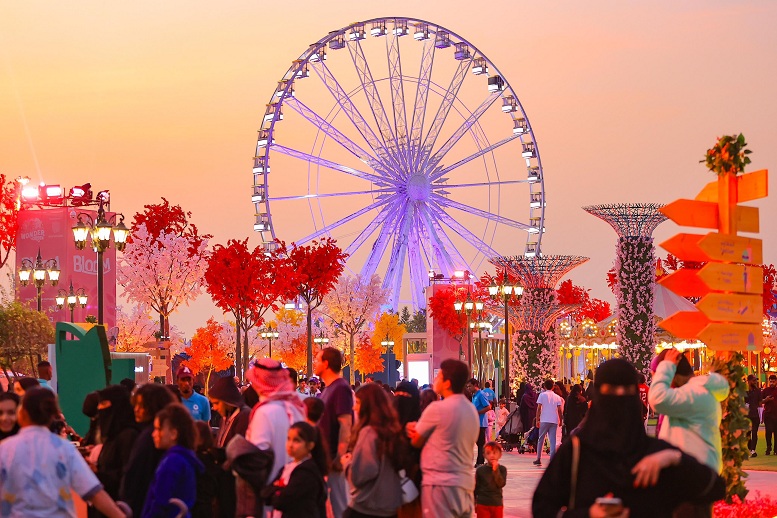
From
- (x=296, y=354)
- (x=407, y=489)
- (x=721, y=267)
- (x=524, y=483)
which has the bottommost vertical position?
(x=524, y=483)

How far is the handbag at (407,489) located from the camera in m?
9.50

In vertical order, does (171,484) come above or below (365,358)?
above

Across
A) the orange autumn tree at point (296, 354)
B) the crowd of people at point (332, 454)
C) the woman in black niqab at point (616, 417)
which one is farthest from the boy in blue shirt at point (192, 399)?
the orange autumn tree at point (296, 354)

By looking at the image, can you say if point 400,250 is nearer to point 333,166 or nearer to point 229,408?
point 333,166

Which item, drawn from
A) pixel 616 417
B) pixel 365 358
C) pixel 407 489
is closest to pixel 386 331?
pixel 365 358

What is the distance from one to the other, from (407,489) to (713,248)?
15.0ft

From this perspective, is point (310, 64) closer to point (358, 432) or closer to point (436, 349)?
point (436, 349)

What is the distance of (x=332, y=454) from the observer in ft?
35.7

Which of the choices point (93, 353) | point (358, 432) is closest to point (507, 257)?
point (93, 353)

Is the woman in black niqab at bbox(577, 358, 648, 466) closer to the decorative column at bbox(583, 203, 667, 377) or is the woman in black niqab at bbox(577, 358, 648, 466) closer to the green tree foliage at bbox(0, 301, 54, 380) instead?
the decorative column at bbox(583, 203, 667, 377)

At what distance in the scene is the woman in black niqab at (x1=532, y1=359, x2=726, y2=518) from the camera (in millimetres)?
5449

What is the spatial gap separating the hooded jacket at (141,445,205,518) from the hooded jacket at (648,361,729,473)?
2905 mm

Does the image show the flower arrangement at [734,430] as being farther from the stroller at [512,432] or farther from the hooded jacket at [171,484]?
the stroller at [512,432]

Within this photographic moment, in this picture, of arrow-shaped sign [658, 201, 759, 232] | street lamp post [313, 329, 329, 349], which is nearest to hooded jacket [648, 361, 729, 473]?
arrow-shaped sign [658, 201, 759, 232]
